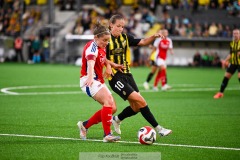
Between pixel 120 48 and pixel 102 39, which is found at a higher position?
pixel 102 39

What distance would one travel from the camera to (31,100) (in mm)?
19781

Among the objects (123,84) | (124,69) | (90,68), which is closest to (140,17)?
(124,69)

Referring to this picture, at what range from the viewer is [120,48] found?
40.7 ft

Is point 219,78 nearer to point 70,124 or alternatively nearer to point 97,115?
point 70,124

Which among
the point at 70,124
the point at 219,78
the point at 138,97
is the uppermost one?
the point at 138,97

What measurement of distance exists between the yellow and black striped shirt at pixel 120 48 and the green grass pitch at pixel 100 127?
1.51 metres

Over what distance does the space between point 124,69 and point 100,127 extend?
1.94 metres

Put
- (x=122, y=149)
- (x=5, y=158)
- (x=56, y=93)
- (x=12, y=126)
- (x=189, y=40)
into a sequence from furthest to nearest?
(x=189, y=40) → (x=56, y=93) → (x=12, y=126) → (x=122, y=149) → (x=5, y=158)

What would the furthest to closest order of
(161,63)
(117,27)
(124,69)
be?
1. (161,63)
2. (124,69)
3. (117,27)

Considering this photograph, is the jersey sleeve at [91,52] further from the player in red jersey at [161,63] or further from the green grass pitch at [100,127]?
the player in red jersey at [161,63]

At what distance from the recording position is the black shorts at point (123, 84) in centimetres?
1200

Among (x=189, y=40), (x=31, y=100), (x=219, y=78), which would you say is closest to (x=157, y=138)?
(x=31, y=100)

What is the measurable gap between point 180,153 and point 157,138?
1.83 metres

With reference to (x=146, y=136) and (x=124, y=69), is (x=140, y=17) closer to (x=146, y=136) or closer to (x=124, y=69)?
(x=124, y=69)
